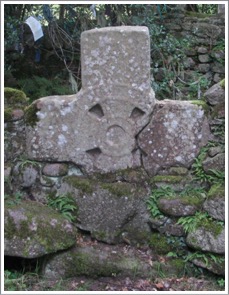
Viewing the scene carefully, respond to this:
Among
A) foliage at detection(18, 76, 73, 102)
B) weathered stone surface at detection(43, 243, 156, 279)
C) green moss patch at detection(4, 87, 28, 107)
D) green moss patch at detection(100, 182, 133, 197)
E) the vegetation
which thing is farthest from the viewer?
the vegetation

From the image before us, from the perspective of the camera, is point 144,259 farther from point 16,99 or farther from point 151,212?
point 16,99

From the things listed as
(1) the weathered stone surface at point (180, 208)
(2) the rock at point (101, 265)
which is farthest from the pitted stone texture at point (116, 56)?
(2) the rock at point (101, 265)

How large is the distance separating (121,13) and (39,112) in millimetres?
3320

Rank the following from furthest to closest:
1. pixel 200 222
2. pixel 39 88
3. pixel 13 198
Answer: pixel 39 88 → pixel 13 198 → pixel 200 222

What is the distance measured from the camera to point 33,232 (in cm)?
351

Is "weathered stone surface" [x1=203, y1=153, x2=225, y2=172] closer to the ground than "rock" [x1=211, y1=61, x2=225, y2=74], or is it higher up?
closer to the ground

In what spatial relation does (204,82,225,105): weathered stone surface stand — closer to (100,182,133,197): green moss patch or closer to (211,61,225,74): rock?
(100,182,133,197): green moss patch

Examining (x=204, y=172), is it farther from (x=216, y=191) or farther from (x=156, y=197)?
(x=156, y=197)

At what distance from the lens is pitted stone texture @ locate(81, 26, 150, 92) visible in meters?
3.86

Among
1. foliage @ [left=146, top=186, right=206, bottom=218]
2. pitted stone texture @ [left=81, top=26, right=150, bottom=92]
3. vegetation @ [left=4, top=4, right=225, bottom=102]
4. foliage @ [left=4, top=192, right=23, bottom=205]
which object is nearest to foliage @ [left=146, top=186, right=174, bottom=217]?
foliage @ [left=146, top=186, right=206, bottom=218]

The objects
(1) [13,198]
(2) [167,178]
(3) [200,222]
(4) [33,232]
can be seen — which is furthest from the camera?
(2) [167,178]

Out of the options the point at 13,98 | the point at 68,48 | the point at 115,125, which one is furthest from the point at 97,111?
the point at 68,48

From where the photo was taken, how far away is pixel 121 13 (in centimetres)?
668

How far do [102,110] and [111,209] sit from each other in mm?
939
